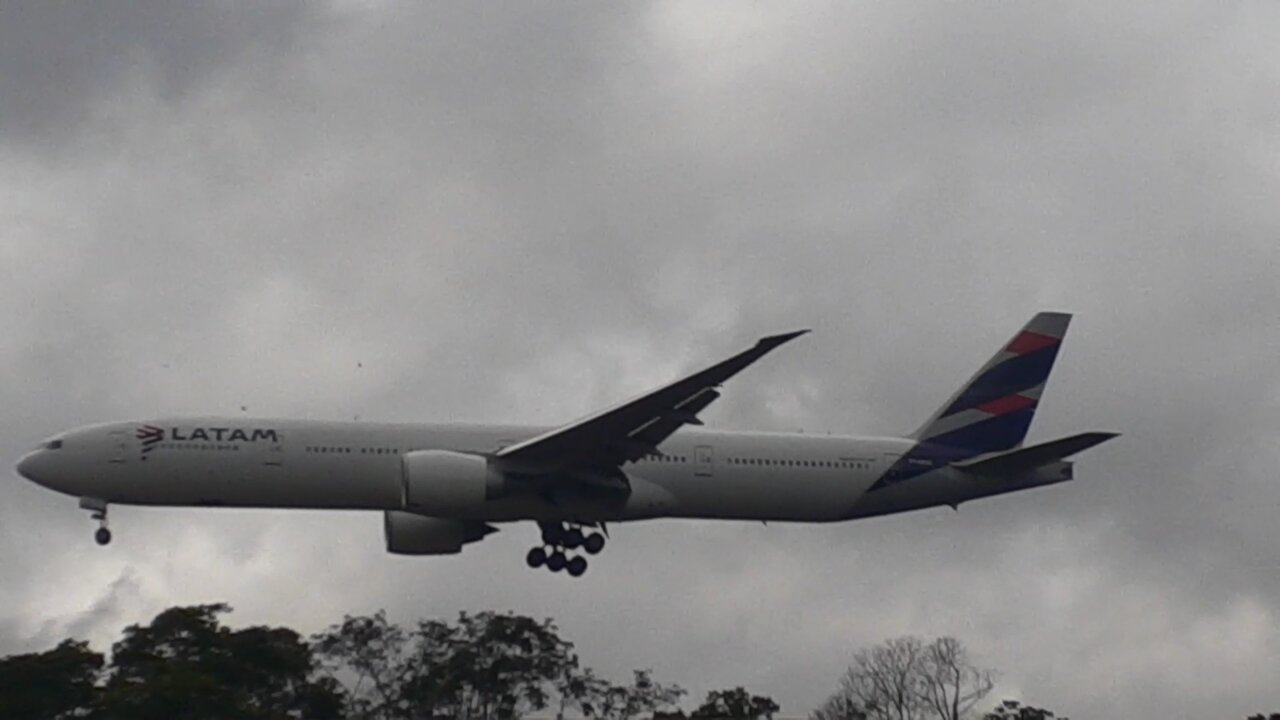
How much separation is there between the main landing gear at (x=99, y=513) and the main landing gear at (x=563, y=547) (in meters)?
9.49

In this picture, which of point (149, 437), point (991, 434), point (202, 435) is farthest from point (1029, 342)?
point (149, 437)

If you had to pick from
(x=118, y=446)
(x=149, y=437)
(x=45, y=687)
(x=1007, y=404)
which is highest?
(x=1007, y=404)

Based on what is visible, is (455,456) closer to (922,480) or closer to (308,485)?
(308,485)

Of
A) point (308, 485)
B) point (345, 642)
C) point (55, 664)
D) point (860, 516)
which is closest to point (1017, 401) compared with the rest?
point (860, 516)

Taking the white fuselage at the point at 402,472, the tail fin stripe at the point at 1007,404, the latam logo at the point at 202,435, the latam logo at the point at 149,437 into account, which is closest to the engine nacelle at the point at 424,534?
the white fuselage at the point at 402,472

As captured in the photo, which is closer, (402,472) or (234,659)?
(402,472)

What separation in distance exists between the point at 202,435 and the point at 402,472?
14.1 feet

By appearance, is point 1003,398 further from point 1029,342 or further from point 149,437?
point 149,437

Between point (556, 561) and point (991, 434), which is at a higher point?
point (991, 434)

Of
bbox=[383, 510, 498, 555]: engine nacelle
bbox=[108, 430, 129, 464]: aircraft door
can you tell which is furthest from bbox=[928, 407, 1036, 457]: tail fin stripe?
bbox=[108, 430, 129, 464]: aircraft door

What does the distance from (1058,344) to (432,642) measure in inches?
1073

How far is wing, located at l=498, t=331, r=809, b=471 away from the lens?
38.2 metres

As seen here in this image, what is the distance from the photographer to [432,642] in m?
65.9

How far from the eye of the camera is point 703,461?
42.2 meters
